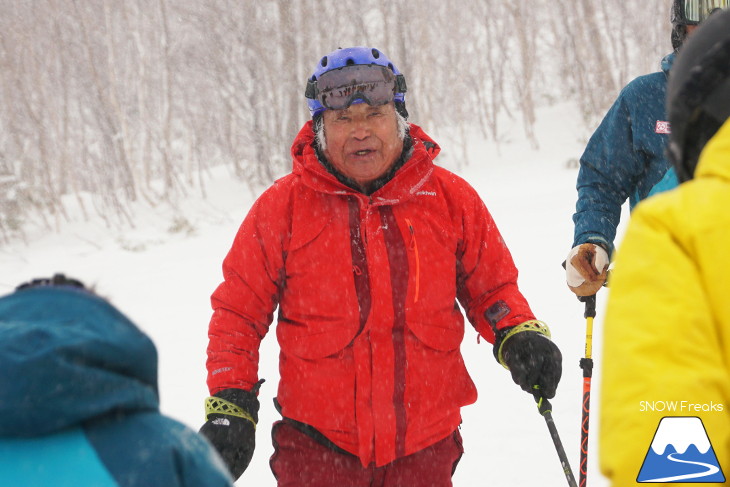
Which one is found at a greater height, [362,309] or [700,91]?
[700,91]

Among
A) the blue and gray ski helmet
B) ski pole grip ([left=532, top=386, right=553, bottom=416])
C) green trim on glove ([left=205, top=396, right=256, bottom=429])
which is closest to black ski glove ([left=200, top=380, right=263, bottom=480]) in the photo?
green trim on glove ([left=205, top=396, right=256, bottom=429])

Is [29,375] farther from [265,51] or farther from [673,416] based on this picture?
[265,51]

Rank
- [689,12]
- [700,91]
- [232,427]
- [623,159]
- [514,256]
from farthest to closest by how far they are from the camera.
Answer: [514,256] → [623,159] → [689,12] → [232,427] → [700,91]

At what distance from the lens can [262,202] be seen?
8.20 feet

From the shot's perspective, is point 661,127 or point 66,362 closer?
point 66,362

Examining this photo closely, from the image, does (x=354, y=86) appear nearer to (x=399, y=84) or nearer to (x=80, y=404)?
(x=399, y=84)

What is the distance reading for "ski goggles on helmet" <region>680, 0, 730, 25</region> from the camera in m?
2.45

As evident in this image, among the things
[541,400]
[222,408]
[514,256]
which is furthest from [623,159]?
[514,256]

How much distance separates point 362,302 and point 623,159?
1.37 meters

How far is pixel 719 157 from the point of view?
0.86m

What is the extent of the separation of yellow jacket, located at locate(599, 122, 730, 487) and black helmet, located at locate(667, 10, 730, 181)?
10cm

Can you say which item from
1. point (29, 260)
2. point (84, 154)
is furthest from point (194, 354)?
point (84, 154)

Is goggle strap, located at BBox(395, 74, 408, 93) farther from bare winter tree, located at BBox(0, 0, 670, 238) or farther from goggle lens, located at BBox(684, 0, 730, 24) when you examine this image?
bare winter tree, located at BBox(0, 0, 670, 238)

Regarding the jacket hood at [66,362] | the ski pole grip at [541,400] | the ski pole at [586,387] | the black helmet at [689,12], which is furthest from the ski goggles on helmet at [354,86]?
the jacket hood at [66,362]
